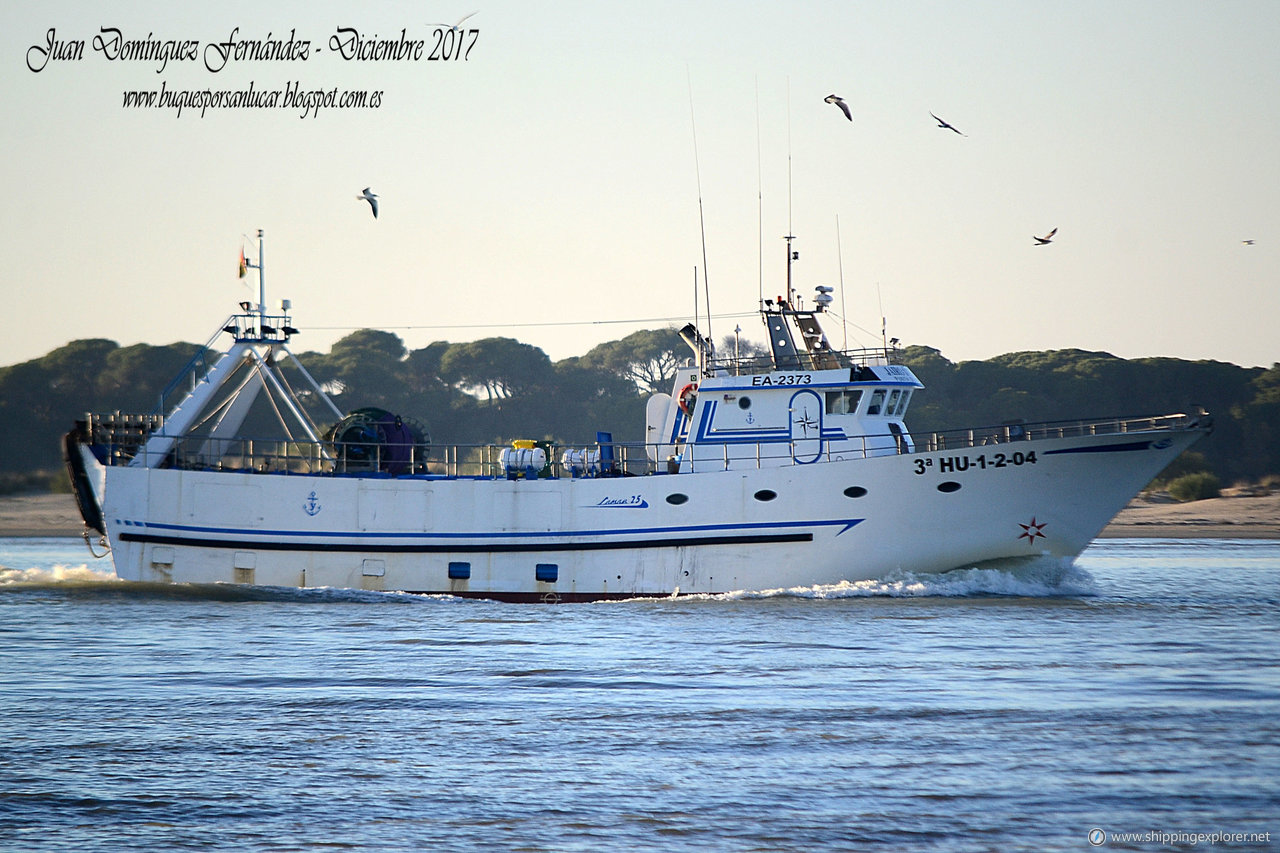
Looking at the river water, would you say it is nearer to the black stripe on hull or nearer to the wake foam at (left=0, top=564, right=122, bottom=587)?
the black stripe on hull

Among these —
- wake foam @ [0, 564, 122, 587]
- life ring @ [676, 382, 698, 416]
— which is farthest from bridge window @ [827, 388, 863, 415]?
wake foam @ [0, 564, 122, 587]

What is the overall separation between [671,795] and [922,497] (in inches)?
559

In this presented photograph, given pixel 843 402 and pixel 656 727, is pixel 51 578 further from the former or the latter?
pixel 656 727

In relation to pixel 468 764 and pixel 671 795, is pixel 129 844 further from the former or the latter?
pixel 671 795

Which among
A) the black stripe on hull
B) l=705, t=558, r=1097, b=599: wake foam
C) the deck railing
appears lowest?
l=705, t=558, r=1097, b=599: wake foam

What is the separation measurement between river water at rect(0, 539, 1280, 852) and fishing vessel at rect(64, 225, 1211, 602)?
4.57ft

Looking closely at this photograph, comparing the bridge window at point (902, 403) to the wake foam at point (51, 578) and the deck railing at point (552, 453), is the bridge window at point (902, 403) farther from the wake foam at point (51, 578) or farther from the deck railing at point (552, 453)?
the wake foam at point (51, 578)

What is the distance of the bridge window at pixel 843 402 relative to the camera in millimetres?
26109

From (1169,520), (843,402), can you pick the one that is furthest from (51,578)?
(1169,520)

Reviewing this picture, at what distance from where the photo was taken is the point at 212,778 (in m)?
11.5

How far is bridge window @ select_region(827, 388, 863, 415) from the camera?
26.1 metres

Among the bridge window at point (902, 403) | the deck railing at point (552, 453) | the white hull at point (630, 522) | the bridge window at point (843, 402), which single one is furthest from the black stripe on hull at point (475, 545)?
the bridge window at point (902, 403)

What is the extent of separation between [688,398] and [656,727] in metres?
14.8

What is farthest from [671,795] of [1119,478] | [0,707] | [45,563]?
[45,563]
